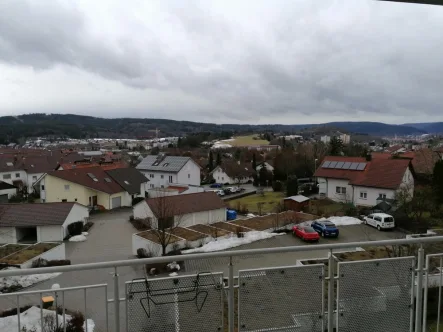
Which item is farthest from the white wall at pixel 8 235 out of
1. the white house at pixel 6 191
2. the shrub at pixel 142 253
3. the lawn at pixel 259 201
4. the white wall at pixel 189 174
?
the white wall at pixel 189 174

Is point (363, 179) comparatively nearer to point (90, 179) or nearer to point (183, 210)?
point (183, 210)

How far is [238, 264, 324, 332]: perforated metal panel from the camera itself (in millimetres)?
2168

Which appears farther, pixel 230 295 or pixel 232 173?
pixel 232 173

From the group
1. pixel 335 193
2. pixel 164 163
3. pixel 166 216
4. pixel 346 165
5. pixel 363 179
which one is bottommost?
pixel 335 193

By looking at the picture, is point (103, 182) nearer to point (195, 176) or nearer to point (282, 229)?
point (195, 176)

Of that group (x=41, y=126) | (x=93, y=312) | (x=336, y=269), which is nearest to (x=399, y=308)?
(x=336, y=269)

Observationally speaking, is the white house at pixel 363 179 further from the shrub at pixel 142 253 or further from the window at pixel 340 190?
the shrub at pixel 142 253

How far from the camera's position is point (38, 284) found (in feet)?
32.0

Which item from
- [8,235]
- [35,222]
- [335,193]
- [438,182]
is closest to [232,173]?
[335,193]

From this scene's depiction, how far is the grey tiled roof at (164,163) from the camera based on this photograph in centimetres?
3306

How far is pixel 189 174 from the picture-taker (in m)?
33.8

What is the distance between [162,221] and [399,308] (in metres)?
14.2

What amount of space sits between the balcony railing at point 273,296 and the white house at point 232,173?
1486 inches

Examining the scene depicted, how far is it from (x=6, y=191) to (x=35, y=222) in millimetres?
14770
